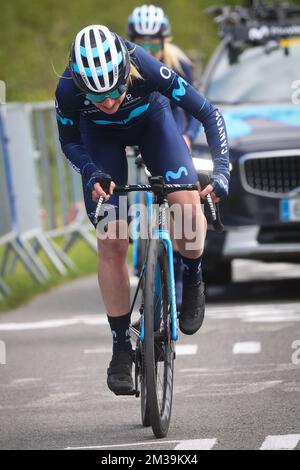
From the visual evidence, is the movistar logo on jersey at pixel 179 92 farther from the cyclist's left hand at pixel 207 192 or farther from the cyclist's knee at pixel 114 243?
the cyclist's knee at pixel 114 243

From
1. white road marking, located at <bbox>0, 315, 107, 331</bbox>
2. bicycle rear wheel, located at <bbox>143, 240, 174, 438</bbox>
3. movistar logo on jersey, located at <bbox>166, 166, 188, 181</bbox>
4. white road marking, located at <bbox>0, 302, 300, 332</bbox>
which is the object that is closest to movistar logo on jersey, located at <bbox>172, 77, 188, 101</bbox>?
movistar logo on jersey, located at <bbox>166, 166, 188, 181</bbox>

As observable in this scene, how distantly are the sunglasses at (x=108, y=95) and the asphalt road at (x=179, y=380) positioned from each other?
1.57m

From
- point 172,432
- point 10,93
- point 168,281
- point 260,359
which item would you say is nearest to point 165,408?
point 172,432

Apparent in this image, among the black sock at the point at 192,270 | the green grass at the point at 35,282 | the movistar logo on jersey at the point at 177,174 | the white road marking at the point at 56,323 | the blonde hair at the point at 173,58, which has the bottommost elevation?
the green grass at the point at 35,282

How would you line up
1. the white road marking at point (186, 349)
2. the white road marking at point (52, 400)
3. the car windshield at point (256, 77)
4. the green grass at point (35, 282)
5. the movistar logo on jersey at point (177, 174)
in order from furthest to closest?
the green grass at point (35, 282) → the car windshield at point (256, 77) → the white road marking at point (186, 349) → the white road marking at point (52, 400) → the movistar logo on jersey at point (177, 174)

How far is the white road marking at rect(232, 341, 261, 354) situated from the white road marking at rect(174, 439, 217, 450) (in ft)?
10.1

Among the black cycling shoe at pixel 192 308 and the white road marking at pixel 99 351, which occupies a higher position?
the black cycling shoe at pixel 192 308

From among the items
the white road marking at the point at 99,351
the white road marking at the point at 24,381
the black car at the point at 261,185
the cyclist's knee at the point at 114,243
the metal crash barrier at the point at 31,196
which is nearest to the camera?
the cyclist's knee at the point at 114,243

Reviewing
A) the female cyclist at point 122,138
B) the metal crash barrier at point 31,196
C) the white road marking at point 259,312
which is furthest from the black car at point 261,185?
the female cyclist at point 122,138

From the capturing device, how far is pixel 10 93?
88.0 feet

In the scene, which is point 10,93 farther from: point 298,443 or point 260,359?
point 298,443

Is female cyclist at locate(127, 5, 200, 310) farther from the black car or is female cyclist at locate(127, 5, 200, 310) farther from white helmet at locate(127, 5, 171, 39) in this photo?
the black car

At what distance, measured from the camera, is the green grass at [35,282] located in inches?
558

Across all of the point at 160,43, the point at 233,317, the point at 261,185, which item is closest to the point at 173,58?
the point at 160,43
